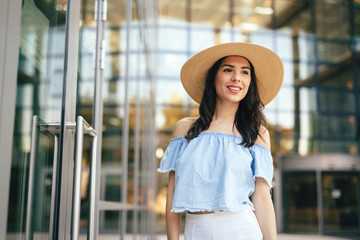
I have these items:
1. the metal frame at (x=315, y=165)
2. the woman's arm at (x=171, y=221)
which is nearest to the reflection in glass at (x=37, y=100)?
the woman's arm at (x=171, y=221)

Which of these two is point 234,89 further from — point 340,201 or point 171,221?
point 340,201

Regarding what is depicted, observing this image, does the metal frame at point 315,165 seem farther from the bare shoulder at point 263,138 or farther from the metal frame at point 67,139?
the metal frame at point 67,139

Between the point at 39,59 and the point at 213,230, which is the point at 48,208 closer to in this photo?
the point at 39,59

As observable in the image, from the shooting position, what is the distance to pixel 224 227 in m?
1.86

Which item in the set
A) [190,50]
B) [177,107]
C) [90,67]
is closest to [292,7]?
[190,50]

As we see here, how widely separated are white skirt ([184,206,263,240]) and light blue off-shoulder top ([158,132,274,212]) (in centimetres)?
6

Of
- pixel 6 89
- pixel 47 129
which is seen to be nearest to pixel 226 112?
pixel 47 129

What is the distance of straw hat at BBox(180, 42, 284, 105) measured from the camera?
2.09 m

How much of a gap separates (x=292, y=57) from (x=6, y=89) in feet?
48.8

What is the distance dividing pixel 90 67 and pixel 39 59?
0.85 metres

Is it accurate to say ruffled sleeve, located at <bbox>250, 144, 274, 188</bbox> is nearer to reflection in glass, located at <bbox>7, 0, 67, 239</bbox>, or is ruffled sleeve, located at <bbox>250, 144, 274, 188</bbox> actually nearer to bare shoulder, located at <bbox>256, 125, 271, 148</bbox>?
bare shoulder, located at <bbox>256, 125, 271, 148</bbox>

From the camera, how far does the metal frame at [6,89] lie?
108cm

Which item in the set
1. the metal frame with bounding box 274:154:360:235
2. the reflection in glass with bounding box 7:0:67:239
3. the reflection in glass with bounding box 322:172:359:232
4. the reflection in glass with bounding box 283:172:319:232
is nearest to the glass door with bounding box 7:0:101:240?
the reflection in glass with bounding box 7:0:67:239

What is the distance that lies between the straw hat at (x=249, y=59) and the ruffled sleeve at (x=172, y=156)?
41cm
